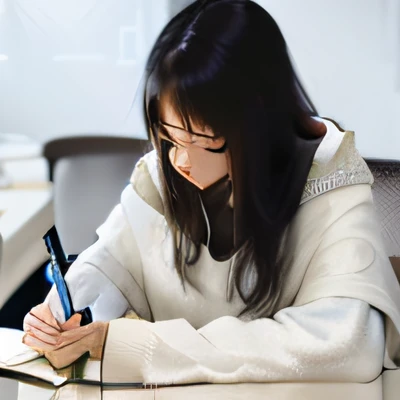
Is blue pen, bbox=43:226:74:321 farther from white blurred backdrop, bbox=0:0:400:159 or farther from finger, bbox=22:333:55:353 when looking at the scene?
white blurred backdrop, bbox=0:0:400:159

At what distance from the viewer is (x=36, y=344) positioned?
91 cm

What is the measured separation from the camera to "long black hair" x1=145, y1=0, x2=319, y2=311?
799 mm

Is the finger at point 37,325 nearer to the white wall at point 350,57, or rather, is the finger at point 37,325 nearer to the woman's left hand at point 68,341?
the woman's left hand at point 68,341

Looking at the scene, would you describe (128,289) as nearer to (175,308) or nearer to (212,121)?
(175,308)

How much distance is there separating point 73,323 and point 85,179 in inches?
9.5

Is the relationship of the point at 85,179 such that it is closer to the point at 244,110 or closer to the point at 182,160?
the point at 182,160

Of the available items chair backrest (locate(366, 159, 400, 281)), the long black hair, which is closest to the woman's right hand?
the long black hair

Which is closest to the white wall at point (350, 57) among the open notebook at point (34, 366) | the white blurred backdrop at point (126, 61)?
the white blurred backdrop at point (126, 61)

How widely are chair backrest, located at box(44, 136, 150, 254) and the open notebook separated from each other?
0.58 ft

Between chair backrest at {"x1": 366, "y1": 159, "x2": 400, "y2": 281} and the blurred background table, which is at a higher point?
chair backrest at {"x1": 366, "y1": 159, "x2": 400, "y2": 281}

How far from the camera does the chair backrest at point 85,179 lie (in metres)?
0.89

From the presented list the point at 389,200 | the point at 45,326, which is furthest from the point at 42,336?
the point at 389,200

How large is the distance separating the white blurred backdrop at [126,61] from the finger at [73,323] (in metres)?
0.30

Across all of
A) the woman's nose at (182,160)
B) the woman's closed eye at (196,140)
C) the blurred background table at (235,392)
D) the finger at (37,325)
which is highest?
the woman's closed eye at (196,140)
